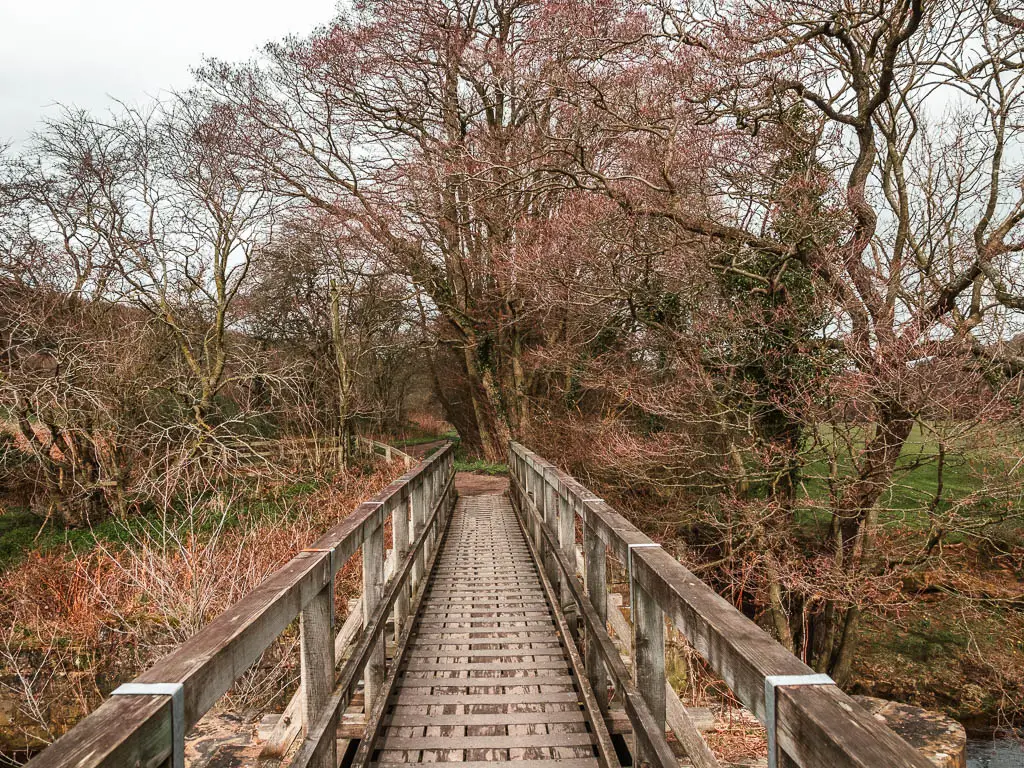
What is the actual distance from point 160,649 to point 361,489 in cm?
705

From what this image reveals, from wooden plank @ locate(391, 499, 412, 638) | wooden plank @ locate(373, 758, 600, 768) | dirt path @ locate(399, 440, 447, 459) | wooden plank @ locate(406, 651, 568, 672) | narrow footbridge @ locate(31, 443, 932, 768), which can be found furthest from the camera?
dirt path @ locate(399, 440, 447, 459)

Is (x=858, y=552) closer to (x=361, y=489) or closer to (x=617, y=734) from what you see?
(x=617, y=734)

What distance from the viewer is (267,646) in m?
2.38

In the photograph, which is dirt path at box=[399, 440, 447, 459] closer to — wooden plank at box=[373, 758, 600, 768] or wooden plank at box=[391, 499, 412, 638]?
wooden plank at box=[391, 499, 412, 638]

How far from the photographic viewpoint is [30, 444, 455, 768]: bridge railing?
1.50m

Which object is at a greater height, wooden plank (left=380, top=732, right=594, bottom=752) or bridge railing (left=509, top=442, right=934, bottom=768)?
bridge railing (left=509, top=442, right=934, bottom=768)

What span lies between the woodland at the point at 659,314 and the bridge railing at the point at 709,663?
2.62 m

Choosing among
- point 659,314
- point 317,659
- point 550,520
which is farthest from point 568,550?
point 659,314

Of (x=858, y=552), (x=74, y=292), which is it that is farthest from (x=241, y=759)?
(x=74, y=292)

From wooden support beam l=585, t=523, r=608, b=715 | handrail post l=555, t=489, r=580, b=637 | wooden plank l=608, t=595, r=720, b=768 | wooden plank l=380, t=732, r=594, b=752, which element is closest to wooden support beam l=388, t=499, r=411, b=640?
handrail post l=555, t=489, r=580, b=637

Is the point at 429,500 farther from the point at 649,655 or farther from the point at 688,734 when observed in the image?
the point at 649,655

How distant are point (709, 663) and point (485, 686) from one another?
9.03 ft

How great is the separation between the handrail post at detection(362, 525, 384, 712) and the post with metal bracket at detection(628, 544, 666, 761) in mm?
1716

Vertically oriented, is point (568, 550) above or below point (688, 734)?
above
